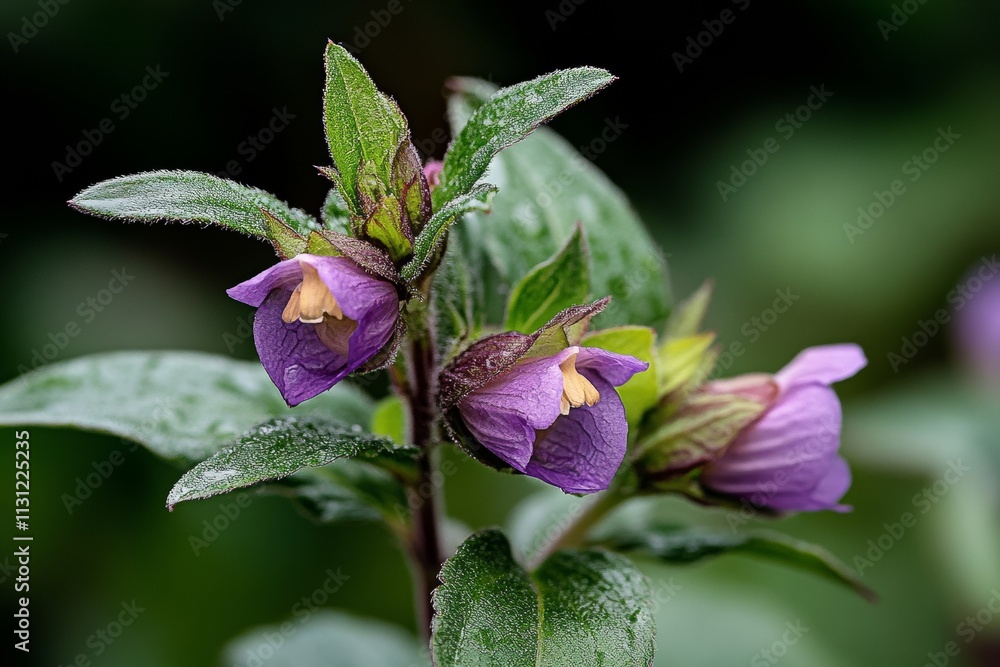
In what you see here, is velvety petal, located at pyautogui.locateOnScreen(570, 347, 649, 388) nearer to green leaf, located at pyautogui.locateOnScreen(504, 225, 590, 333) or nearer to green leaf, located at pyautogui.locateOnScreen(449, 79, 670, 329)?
green leaf, located at pyautogui.locateOnScreen(504, 225, 590, 333)

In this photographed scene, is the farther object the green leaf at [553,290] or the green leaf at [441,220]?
the green leaf at [553,290]

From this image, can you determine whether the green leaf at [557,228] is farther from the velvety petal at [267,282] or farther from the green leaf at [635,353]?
the velvety petal at [267,282]

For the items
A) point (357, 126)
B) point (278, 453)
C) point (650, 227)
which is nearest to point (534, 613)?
point (278, 453)

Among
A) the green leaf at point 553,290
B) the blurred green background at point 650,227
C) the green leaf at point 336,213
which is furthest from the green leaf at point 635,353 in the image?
the blurred green background at point 650,227

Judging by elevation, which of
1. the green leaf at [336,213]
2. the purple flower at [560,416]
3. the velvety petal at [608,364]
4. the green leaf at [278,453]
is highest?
the green leaf at [336,213]

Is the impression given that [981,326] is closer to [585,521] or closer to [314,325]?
[585,521]

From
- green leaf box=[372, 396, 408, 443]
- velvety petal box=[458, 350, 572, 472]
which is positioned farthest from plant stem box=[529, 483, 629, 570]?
velvety petal box=[458, 350, 572, 472]

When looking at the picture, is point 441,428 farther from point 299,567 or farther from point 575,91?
point 299,567
